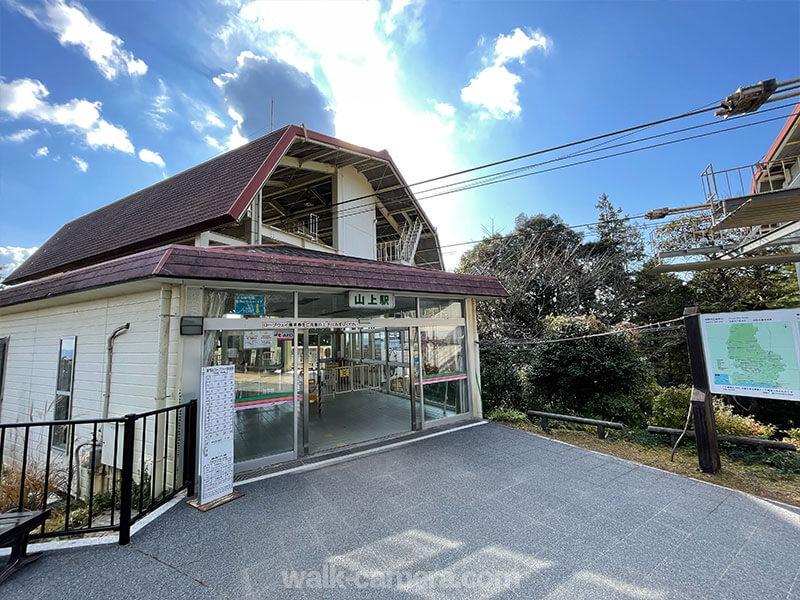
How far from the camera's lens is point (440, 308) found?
270 inches

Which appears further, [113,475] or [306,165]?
[306,165]

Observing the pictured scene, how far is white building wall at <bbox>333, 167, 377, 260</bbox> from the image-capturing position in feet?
30.5

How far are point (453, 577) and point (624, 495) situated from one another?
2467 millimetres

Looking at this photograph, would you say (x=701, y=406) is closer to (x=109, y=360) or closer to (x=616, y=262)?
(x=109, y=360)

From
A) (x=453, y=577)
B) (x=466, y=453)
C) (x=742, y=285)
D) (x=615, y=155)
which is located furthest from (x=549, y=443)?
(x=742, y=285)

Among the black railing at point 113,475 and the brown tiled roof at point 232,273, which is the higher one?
the brown tiled roof at point 232,273

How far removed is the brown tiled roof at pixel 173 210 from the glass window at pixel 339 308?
7.86ft

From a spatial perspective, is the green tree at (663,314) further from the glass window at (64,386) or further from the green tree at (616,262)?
the glass window at (64,386)

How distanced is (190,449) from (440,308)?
4615mm

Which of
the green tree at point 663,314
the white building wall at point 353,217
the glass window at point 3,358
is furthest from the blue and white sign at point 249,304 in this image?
the green tree at point 663,314

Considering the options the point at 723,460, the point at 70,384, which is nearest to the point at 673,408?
the point at 723,460

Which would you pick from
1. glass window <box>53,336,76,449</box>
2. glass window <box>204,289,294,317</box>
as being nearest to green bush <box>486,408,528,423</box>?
glass window <box>204,289,294,317</box>

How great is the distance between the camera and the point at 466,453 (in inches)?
201

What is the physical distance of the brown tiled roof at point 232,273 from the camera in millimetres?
3709
